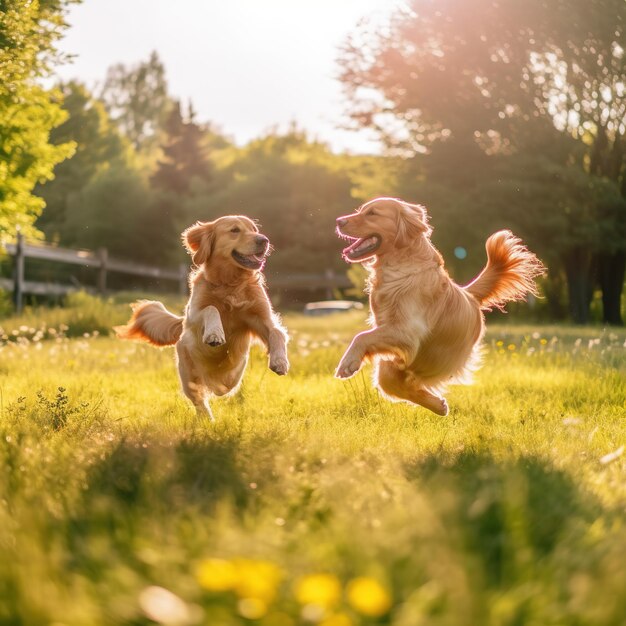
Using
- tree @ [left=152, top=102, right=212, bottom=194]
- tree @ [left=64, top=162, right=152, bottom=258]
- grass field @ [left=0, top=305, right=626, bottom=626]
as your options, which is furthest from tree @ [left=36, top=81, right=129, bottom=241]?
grass field @ [left=0, top=305, right=626, bottom=626]

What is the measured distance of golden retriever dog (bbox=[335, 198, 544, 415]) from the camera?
5.23 meters

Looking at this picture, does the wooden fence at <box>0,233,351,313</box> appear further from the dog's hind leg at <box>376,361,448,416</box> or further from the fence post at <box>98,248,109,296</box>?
the dog's hind leg at <box>376,361,448,416</box>

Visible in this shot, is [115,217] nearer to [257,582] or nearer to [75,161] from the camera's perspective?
[75,161]

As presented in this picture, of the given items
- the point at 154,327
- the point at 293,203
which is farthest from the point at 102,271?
the point at 154,327

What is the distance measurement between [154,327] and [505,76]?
14597mm

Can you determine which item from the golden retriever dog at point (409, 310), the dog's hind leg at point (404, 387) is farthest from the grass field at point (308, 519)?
Answer: the golden retriever dog at point (409, 310)

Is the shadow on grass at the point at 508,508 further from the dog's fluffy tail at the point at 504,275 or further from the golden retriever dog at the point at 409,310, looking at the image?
the dog's fluffy tail at the point at 504,275

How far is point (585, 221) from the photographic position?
18.5m

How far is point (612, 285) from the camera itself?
817 inches

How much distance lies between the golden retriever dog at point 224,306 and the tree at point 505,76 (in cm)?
1424

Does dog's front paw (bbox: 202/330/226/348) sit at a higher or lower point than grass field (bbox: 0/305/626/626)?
higher

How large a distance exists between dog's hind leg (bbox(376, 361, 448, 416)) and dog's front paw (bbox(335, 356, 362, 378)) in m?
0.62

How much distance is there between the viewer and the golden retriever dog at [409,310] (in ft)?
17.1

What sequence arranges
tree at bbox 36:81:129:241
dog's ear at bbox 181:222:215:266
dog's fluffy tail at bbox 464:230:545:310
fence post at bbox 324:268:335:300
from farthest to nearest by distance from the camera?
1. tree at bbox 36:81:129:241
2. fence post at bbox 324:268:335:300
3. dog's fluffy tail at bbox 464:230:545:310
4. dog's ear at bbox 181:222:215:266
